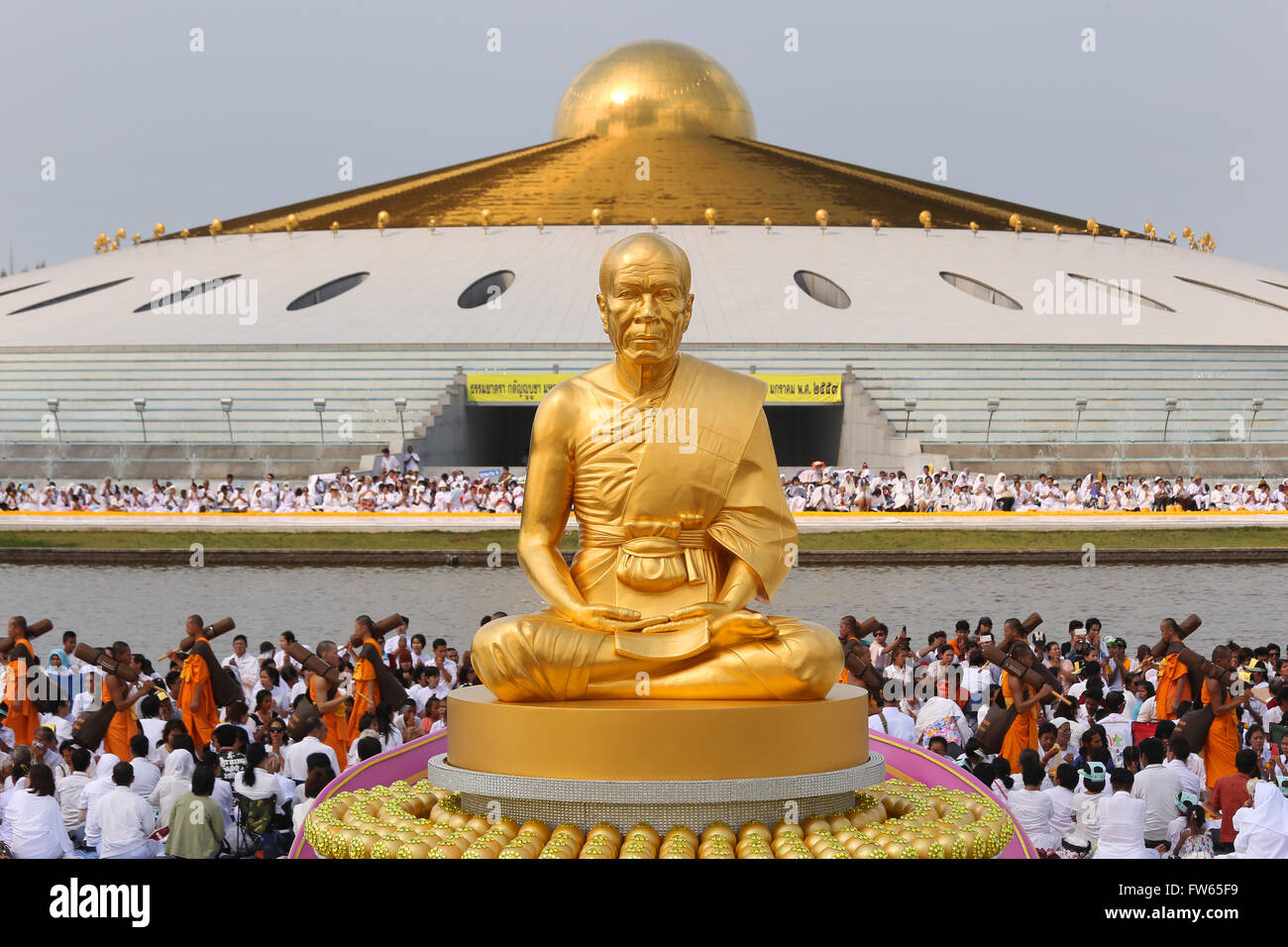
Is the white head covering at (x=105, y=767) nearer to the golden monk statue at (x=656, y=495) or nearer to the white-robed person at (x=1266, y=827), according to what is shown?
the golden monk statue at (x=656, y=495)

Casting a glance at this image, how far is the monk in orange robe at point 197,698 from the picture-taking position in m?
8.70

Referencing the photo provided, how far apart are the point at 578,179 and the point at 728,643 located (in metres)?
36.9

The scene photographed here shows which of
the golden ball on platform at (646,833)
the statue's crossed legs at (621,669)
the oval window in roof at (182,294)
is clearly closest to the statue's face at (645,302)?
the statue's crossed legs at (621,669)

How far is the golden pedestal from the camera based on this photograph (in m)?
5.31

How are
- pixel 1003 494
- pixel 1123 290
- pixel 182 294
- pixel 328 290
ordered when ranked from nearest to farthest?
pixel 1003 494, pixel 1123 290, pixel 182 294, pixel 328 290

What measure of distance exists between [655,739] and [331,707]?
11.4 ft

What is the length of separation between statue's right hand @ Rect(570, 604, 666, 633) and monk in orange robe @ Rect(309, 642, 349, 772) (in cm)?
301

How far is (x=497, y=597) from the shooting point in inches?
630

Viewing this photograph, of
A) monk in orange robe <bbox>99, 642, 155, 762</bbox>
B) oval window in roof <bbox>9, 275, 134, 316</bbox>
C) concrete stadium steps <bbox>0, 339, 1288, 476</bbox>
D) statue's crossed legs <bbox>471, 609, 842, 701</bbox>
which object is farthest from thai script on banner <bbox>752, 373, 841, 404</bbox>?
statue's crossed legs <bbox>471, 609, 842, 701</bbox>

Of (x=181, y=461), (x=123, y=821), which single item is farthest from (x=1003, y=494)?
(x=123, y=821)

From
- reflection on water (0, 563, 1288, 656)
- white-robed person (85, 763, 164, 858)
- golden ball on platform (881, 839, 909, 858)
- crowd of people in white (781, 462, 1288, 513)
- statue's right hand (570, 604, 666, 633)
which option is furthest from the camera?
crowd of people in white (781, 462, 1288, 513)

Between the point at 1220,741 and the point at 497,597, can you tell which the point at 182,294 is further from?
the point at 1220,741

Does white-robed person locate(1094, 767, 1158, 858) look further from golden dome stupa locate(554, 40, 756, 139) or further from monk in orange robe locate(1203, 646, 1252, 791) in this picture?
golden dome stupa locate(554, 40, 756, 139)

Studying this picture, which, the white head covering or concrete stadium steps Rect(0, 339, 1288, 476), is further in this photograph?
concrete stadium steps Rect(0, 339, 1288, 476)
